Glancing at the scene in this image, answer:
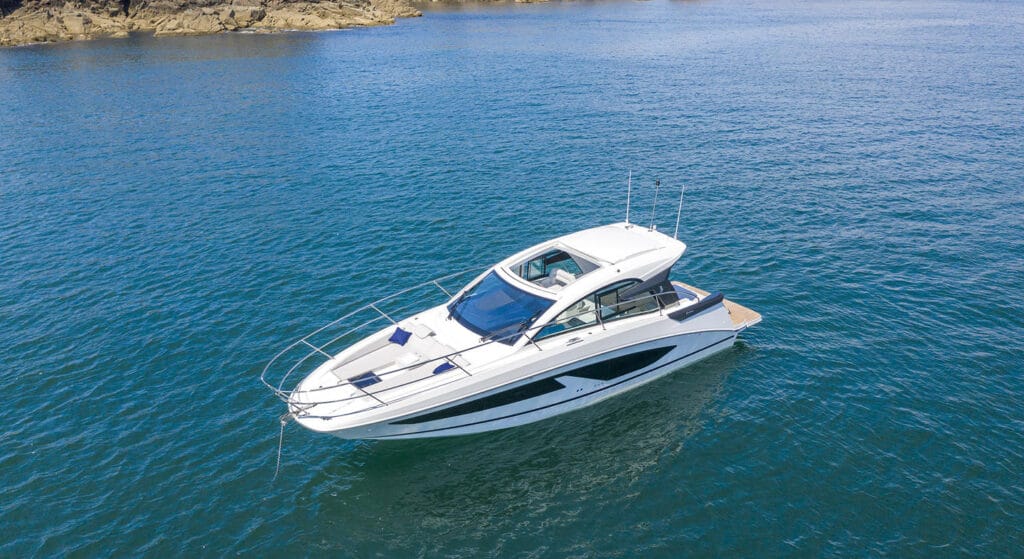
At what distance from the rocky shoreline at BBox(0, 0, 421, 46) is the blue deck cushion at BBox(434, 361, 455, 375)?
401 ft

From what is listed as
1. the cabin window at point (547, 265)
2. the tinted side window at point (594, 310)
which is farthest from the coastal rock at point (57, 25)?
the tinted side window at point (594, 310)

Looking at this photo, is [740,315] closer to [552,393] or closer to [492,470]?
[552,393]

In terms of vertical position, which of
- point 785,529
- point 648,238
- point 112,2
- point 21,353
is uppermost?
point 112,2

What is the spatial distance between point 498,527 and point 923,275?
2320 centimetres

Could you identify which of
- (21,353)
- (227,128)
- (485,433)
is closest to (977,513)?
(485,433)

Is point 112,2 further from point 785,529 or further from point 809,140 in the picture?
point 785,529

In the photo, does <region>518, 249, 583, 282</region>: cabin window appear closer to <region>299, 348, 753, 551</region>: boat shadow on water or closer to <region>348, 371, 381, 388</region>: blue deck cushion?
<region>299, 348, 753, 551</region>: boat shadow on water

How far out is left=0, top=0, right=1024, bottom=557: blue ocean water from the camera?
16312mm

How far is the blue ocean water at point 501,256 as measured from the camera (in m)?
16.3

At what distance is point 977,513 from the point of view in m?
16.0

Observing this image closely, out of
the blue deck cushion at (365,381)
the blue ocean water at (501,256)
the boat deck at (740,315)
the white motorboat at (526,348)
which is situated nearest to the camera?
the blue ocean water at (501,256)

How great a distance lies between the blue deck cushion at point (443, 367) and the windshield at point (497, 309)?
58.3 inches

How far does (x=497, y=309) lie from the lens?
19672 mm

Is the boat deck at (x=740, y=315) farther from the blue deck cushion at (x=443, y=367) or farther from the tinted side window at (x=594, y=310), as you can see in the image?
the blue deck cushion at (x=443, y=367)
